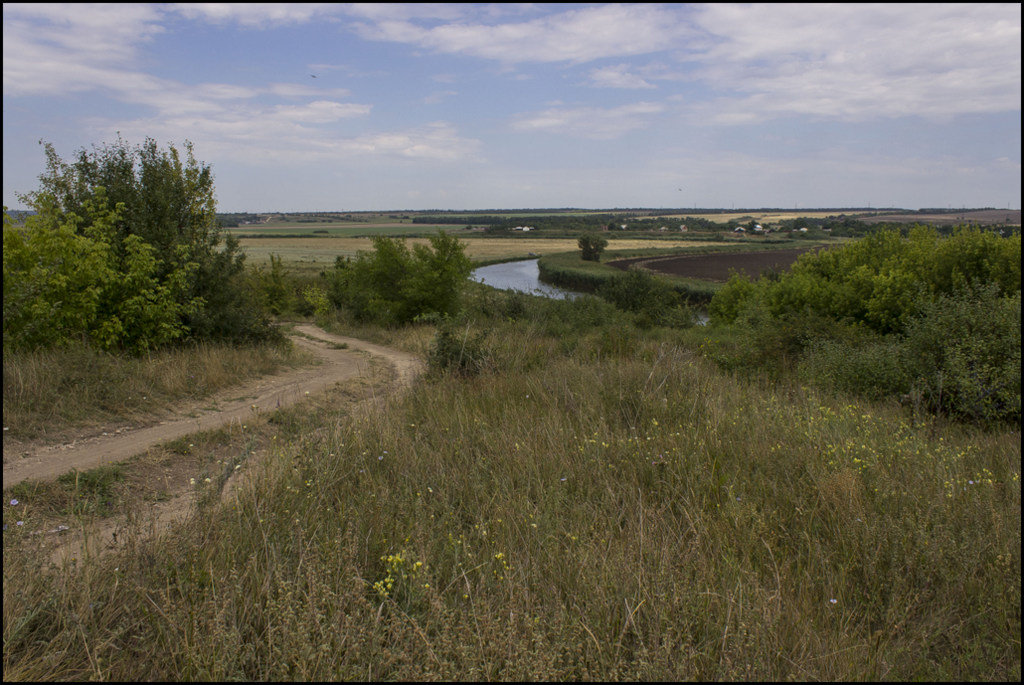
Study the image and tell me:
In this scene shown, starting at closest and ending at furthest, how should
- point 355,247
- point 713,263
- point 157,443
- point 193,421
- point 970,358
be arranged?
point 157,443, point 193,421, point 970,358, point 713,263, point 355,247

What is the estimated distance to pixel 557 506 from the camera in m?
3.83

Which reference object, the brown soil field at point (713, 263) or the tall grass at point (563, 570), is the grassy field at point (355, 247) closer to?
the brown soil field at point (713, 263)

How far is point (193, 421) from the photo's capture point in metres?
8.55

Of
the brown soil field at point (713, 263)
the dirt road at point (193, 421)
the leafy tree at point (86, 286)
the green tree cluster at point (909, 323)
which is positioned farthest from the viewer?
the brown soil field at point (713, 263)

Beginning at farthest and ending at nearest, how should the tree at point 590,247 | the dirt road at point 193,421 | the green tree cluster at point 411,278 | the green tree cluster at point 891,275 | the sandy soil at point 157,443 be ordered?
the tree at point 590,247 → the green tree cluster at point 411,278 → the green tree cluster at point 891,275 → the dirt road at point 193,421 → the sandy soil at point 157,443

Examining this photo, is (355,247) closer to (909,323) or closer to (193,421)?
(909,323)

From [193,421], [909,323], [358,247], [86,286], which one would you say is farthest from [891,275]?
[358,247]

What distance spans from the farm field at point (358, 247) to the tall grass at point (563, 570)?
77.9m

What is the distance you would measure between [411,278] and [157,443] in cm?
1817

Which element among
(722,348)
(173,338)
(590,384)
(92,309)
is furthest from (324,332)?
(590,384)

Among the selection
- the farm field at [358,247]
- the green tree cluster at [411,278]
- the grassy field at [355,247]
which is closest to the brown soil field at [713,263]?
the farm field at [358,247]

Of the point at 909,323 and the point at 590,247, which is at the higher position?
the point at 590,247

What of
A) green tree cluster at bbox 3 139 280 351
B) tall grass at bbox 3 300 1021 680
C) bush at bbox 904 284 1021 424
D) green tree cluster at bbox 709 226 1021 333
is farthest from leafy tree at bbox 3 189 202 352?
green tree cluster at bbox 709 226 1021 333

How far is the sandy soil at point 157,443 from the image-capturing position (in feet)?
12.2
